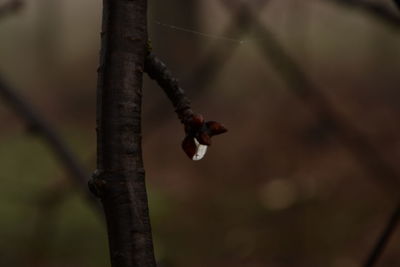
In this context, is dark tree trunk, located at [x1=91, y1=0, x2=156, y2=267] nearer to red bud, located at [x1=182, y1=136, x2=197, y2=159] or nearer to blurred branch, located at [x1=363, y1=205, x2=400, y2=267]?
red bud, located at [x1=182, y1=136, x2=197, y2=159]

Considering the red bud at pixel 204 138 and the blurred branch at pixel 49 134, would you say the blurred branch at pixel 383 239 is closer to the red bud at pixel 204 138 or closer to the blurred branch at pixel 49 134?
the red bud at pixel 204 138

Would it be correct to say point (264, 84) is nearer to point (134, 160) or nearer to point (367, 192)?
point (367, 192)

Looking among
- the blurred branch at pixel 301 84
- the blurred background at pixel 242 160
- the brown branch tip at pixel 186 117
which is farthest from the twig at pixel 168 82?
the blurred branch at pixel 301 84

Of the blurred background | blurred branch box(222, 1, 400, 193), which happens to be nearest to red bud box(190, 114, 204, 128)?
the blurred background

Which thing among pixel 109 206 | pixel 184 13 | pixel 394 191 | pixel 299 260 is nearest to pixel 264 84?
pixel 184 13

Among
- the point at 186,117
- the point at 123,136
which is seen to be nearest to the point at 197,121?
the point at 186,117
